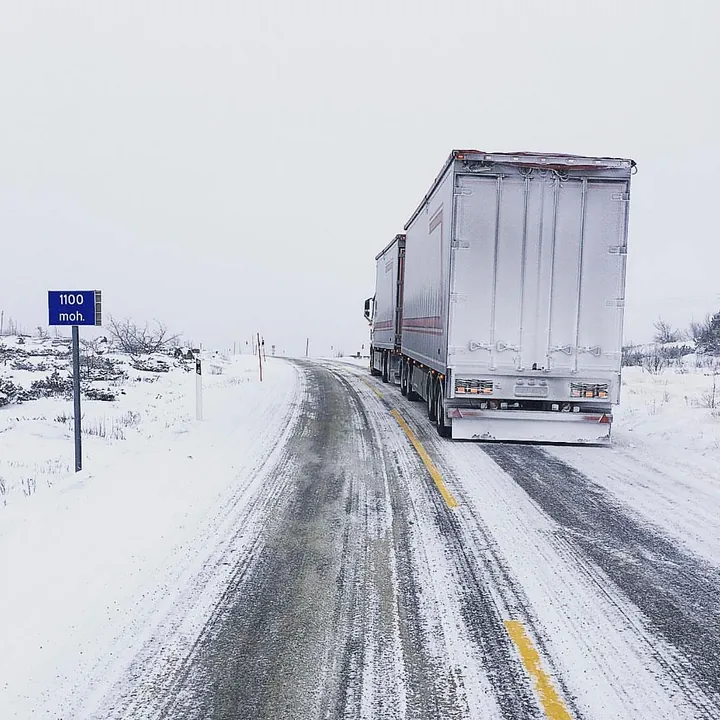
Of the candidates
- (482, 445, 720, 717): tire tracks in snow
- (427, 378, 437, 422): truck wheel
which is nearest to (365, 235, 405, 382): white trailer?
(427, 378, 437, 422): truck wheel

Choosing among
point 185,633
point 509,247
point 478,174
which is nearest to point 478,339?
point 509,247

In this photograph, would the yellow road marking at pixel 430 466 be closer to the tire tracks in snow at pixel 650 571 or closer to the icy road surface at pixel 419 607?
the icy road surface at pixel 419 607

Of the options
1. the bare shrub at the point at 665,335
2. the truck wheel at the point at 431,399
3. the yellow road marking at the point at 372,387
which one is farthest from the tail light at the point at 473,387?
the bare shrub at the point at 665,335

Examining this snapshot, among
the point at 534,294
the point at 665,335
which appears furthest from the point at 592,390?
the point at 665,335

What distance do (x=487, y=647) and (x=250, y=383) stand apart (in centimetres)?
1779

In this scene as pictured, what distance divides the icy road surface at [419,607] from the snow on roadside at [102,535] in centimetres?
4

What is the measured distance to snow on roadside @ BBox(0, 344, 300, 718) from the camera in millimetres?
3734

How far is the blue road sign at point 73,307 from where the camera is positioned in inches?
298

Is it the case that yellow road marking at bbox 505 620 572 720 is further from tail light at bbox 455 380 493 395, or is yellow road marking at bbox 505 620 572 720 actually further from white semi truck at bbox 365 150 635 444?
white semi truck at bbox 365 150 635 444

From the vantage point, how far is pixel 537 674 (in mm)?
3631

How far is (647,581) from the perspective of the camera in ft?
16.3

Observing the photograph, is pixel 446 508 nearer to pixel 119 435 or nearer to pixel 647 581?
pixel 647 581

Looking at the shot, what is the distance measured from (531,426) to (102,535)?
23.3ft

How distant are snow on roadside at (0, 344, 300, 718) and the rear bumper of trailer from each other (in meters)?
3.24
